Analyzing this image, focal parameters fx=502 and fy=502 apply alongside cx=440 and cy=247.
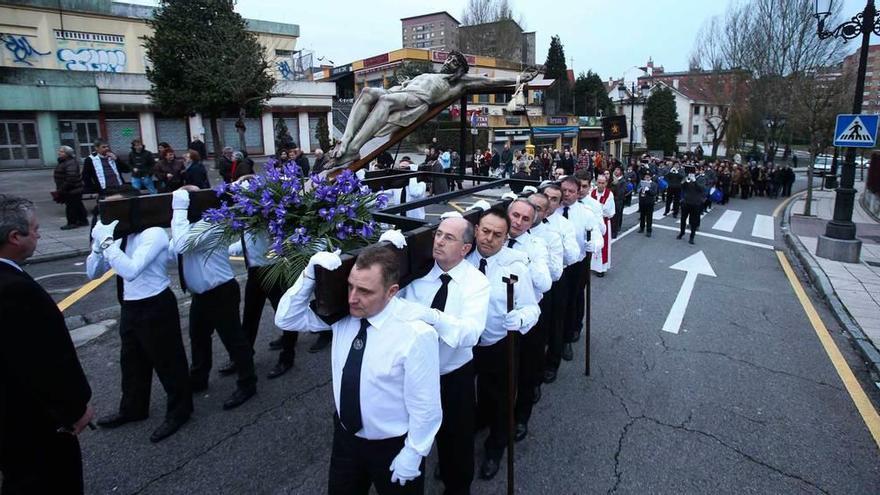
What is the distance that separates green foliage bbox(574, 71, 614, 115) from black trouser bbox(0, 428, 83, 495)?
58380mm

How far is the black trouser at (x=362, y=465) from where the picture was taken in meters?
2.55

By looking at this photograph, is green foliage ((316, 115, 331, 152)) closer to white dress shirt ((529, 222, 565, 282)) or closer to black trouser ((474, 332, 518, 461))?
white dress shirt ((529, 222, 565, 282))

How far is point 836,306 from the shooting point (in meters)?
7.45

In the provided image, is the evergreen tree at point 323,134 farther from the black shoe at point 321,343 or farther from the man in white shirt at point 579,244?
the man in white shirt at point 579,244

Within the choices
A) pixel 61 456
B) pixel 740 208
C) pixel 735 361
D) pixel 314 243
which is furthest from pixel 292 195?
pixel 740 208

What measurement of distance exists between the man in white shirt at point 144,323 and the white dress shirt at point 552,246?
3.13m

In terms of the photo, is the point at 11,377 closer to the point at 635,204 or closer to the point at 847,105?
the point at 635,204

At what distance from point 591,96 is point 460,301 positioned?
191 feet

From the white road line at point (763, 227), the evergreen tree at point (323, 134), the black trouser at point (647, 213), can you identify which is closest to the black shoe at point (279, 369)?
the black trouser at point (647, 213)

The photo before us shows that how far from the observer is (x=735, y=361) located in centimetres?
561

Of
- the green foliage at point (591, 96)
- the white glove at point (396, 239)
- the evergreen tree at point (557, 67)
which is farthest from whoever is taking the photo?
the green foliage at point (591, 96)

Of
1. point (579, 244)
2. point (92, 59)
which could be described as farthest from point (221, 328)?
point (92, 59)

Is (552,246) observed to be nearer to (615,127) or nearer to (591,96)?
(615,127)

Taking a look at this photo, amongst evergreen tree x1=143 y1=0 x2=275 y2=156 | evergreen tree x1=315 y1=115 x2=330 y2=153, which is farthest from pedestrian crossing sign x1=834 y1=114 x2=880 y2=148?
evergreen tree x1=315 y1=115 x2=330 y2=153
